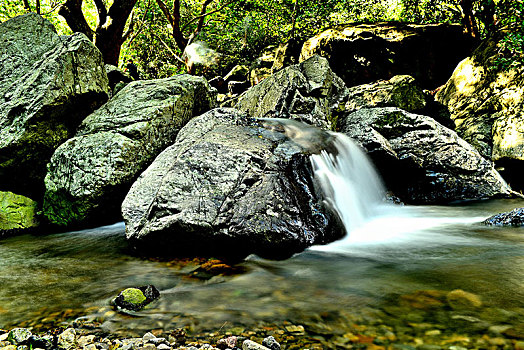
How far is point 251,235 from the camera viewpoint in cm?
425

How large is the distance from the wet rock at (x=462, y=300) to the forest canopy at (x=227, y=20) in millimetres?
12161

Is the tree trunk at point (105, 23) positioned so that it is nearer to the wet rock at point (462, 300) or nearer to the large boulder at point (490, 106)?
the large boulder at point (490, 106)

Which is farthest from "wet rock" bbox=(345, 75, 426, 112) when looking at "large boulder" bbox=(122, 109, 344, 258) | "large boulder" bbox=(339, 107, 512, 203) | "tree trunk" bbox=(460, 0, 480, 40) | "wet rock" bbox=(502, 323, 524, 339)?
"wet rock" bbox=(502, 323, 524, 339)

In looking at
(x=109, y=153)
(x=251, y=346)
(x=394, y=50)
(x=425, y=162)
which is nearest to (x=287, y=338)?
(x=251, y=346)

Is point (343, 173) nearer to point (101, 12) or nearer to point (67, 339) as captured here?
point (67, 339)

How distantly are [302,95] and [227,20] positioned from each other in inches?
434

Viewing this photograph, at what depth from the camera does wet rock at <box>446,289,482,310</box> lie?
270 centimetres

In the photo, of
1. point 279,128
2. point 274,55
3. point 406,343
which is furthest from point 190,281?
point 274,55

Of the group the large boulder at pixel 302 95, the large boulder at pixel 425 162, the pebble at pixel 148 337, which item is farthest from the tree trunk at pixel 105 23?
the pebble at pixel 148 337

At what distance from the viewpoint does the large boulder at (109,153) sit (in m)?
5.93

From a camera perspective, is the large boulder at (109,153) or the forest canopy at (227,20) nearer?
the large boulder at (109,153)

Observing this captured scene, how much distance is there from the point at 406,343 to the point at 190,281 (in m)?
2.16

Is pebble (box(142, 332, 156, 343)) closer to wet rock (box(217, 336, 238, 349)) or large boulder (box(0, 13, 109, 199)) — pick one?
wet rock (box(217, 336, 238, 349))

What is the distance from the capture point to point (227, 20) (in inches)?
688
